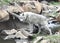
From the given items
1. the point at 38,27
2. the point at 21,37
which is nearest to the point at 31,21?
the point at 38,27

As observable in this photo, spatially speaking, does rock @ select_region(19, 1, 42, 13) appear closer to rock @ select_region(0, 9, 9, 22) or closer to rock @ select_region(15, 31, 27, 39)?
rock @ select_region(0, 9, 9, 22)

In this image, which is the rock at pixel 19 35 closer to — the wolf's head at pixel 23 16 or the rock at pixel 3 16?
the wolf's head at pixel 23 16

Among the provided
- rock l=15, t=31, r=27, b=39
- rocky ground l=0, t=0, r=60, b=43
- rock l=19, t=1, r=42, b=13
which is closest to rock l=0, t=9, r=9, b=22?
rocky ground l=0, t=0, r=60, b=43

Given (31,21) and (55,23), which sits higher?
(31,21)

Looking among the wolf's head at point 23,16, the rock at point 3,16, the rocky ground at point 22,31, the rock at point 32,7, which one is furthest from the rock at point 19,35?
the rock at point 32,7

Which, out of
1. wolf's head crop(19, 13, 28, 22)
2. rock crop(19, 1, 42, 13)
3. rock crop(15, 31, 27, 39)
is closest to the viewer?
rock crop(15, 31, 27, 39)

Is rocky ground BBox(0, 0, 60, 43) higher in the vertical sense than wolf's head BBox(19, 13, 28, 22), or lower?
lower

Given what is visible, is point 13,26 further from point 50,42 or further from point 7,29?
point 50,42

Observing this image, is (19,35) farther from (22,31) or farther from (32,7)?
(32,7)

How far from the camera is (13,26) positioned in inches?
502

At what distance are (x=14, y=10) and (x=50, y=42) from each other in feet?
19.6

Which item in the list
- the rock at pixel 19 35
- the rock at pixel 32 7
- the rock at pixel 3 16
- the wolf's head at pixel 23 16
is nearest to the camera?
the rock at pixel 19 35

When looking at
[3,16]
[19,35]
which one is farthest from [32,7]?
A: [19,35]

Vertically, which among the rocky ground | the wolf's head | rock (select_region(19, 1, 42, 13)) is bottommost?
rock (select_region(19, 1, 42, 13))
